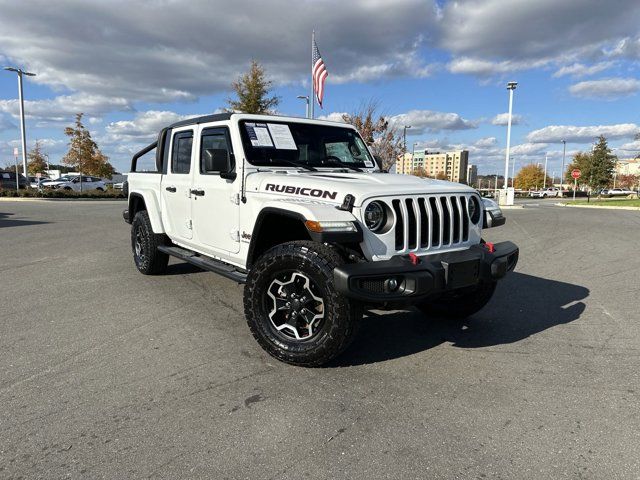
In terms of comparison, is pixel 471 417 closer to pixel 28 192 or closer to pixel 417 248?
pixel 417 248

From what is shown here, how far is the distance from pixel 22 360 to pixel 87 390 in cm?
85

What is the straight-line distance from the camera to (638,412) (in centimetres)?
284

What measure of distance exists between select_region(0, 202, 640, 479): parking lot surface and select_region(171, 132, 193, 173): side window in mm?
1448

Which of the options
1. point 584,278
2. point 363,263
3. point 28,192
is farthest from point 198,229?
point 28,192

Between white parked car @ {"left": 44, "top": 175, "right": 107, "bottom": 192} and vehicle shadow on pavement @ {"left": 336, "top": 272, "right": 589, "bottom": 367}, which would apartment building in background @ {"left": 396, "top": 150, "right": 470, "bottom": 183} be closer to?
white parked car @ {"left": 44, "top": 175, "right": 107, "bottom": 192}

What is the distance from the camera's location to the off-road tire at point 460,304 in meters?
4.17

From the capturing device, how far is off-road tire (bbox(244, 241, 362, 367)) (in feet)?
10.0

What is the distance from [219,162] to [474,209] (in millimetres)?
2276

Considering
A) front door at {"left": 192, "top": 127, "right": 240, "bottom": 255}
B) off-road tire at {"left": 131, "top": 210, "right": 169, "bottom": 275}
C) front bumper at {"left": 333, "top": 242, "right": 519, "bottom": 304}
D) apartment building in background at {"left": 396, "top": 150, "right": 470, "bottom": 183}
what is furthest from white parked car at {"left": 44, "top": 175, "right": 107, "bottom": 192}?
apartment building in background at {"left": 396, "top": 150, "right": 470, "bottom": 183}

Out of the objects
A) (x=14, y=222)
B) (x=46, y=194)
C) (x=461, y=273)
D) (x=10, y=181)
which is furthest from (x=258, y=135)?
(x=10, y=181)

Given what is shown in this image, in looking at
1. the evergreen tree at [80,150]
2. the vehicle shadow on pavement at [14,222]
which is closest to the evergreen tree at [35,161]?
the evergreen tree at [80,150]

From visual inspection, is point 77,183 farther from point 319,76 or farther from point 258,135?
point 258,135

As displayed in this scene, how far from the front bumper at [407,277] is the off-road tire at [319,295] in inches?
5.8

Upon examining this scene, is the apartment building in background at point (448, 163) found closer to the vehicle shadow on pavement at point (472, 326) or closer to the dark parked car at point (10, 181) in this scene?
the dark parked car at point (10, 181)
